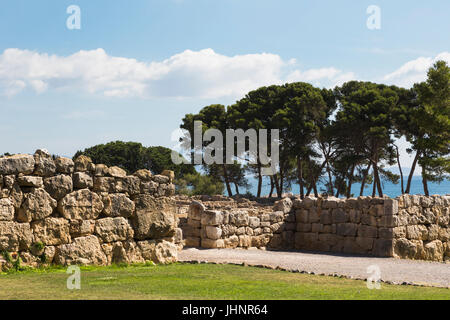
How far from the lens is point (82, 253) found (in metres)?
11.2

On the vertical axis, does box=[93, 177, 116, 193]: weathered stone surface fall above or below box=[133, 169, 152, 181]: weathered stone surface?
below

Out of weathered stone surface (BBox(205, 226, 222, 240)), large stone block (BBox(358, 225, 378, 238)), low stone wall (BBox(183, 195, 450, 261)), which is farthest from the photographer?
large stone block (BBox(358, 225, 378, 238))

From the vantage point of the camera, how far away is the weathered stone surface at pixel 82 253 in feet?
35.8

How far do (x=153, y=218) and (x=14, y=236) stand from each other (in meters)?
3.21

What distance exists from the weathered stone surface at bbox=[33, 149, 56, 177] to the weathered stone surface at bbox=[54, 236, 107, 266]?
150 centimetres

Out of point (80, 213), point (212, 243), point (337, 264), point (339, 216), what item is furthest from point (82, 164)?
Answer: point (339, 216)

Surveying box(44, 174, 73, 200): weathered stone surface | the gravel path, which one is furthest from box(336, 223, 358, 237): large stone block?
box(44, 174, 73, 200): weathered stone surface

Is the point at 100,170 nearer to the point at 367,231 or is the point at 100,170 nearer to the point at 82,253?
the point at 82,253

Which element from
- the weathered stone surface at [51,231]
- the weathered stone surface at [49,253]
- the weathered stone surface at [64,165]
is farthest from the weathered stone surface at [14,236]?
the weathered stone surface at [64,165]

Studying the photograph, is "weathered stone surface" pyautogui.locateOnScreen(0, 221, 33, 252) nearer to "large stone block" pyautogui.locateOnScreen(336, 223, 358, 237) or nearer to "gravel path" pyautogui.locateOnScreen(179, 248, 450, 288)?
"gravel path" pyautogui.locateOnScreen(179, 248, 450, 288)

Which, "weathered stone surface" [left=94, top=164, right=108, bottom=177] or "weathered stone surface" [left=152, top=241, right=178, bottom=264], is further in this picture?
"weathered stone surface" [left=152, top=241, right=178, bottom=264]

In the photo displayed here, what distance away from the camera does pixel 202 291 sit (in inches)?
341

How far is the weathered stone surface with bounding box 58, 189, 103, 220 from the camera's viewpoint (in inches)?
431

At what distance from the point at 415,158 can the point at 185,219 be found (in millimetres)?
26648
